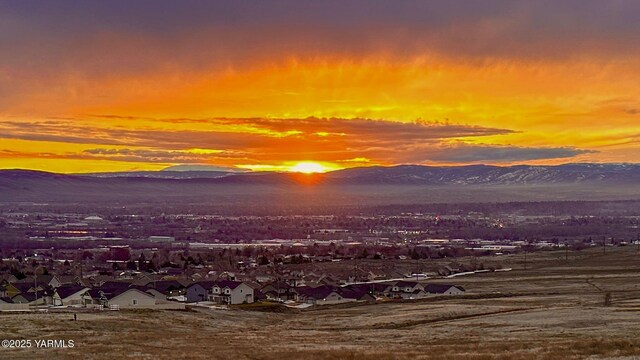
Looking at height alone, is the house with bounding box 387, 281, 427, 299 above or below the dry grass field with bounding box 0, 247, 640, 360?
below

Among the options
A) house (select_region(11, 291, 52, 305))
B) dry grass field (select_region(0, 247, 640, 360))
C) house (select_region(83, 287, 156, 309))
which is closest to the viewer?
dry grass field (select_region(0, 247, 640, 360))

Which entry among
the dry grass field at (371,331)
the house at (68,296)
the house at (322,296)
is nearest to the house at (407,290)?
the house at (322,296)

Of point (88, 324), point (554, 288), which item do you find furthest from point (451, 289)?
point (88, 324)

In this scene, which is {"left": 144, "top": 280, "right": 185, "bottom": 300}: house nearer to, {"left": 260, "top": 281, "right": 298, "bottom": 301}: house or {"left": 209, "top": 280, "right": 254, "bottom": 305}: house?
{"left": 209, "top": 280, "right": 254, "bottom": 305}: house

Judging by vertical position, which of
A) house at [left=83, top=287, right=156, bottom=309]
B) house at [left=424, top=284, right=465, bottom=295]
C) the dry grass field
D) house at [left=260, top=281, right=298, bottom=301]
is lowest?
house at [left=260, top=281, right=298, bottom=301]

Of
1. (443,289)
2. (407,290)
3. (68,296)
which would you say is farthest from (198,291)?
(443,289)

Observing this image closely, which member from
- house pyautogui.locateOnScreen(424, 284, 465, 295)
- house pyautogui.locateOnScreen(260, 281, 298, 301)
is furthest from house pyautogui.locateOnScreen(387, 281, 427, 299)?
house pyautogui.locateOnScreen(260, 281, 298, 301)

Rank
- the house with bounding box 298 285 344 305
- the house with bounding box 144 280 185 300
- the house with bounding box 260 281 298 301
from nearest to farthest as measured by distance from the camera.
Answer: the house with bounding box 298 285 344 305, the house with bounding box 144 280 185 300, the house with bounding box 260 281 298 301
